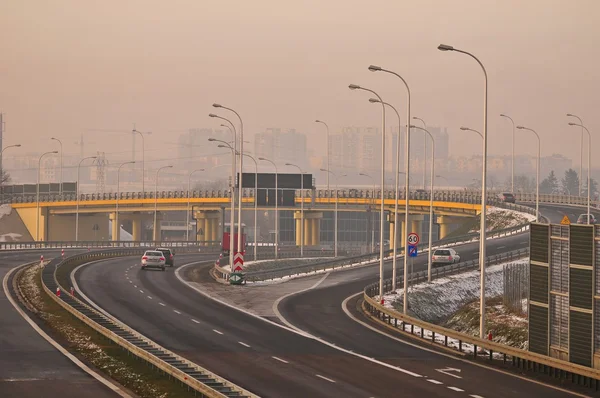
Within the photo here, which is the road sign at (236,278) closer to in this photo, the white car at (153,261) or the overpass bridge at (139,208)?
the white car at (153,261)

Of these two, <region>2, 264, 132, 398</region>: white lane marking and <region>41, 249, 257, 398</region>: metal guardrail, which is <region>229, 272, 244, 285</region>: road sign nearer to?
<region>2, 264, 132, 398</region>: white lane marking

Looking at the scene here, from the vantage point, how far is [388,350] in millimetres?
38625

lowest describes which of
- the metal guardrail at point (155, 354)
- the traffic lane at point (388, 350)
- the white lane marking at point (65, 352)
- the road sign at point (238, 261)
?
the traffic lane at point (388, 350)

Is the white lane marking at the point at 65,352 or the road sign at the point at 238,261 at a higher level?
the road sign at the point at 238,261

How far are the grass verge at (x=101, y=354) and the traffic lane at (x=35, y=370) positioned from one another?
0.74 meters

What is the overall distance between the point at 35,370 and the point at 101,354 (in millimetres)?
3612

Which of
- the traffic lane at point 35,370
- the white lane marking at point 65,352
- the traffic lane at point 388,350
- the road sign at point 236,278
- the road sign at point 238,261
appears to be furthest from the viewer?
the road sign at point 236,278

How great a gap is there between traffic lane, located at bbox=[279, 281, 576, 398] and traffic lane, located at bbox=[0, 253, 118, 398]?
1023 centimetres

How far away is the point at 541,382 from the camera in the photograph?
104 ft

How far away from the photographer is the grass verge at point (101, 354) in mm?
29453

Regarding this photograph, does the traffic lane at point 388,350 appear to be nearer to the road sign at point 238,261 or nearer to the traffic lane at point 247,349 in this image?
the traffic lane at point 247,349

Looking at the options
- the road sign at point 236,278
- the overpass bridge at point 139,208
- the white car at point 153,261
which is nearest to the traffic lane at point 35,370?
the road sign at point 236,278

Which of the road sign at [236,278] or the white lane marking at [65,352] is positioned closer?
the white lane marking at [65,352]

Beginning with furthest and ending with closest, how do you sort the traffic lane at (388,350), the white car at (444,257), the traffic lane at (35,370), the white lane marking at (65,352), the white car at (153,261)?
the white car at (444,257) → the white car at (153,261) → the traffic lane at (388,350) → the white lane marking at (65,352) → the traffic lane at (35,370)
